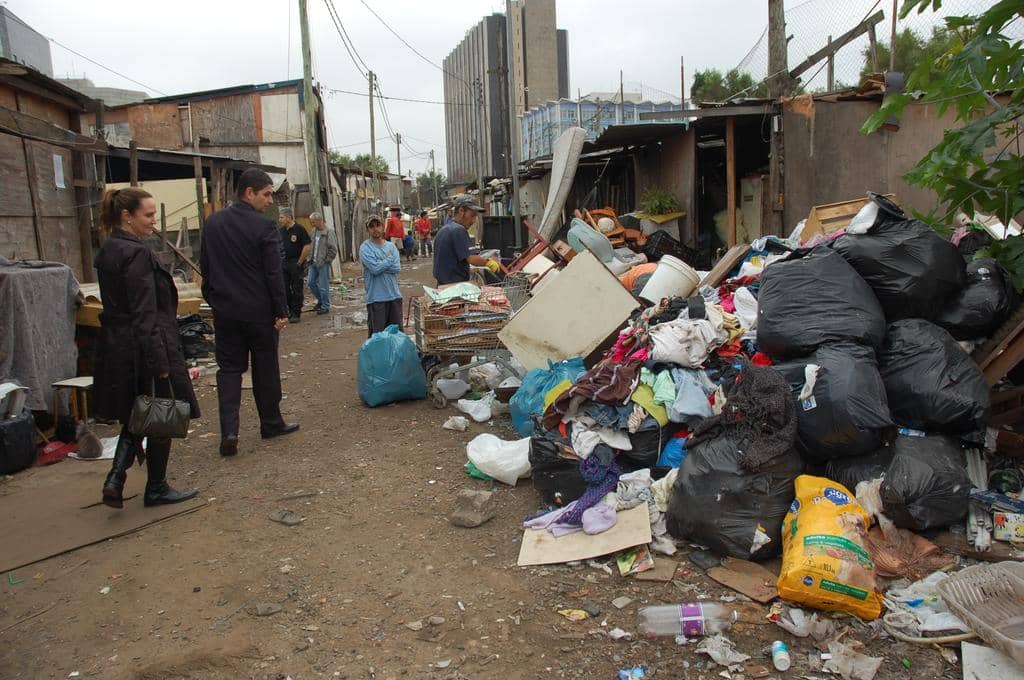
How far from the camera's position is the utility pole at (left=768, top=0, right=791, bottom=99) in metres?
8.59

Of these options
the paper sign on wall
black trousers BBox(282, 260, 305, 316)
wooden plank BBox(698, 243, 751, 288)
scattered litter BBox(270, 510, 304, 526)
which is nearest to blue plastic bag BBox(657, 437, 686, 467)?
scattered litter BBox(270, 510, 304, 526)

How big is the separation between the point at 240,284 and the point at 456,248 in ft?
7.39

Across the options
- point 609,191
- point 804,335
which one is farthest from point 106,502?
point 609,191

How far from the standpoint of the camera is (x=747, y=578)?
8.99 feet

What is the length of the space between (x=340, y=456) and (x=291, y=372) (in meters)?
2.92

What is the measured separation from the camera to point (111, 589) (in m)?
2.93

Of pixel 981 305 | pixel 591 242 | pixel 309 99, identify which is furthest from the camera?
pixel 309 99

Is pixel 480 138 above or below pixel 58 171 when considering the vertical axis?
above

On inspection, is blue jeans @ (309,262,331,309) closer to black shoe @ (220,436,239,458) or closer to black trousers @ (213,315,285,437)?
black trousers @ (213,315,285,437)

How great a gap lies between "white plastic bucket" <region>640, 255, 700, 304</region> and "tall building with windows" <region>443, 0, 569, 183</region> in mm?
16922

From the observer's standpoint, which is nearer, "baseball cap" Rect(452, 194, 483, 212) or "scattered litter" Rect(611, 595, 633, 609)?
"scattered litter" Rect(611, 595, 633, 609)

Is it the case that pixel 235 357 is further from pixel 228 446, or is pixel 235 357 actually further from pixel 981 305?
pixel 981 305

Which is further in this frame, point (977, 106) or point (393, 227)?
point (393, 227)

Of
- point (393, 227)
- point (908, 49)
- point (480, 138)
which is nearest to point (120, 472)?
point (908, 49)
